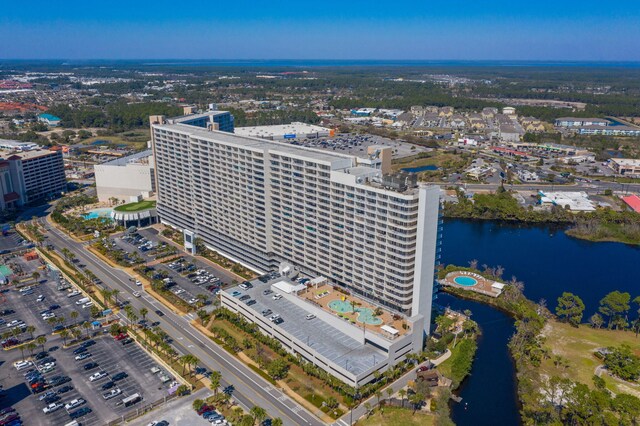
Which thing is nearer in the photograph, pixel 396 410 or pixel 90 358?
pixel 396 410

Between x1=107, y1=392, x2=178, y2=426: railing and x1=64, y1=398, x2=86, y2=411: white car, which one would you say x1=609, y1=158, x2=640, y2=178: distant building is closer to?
x1=107, y1=392, x2=178, y2=426: railing

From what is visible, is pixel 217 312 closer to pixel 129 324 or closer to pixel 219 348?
pixel 219 348

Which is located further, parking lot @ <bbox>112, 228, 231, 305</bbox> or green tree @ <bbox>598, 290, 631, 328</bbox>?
parking lot @ <bbox>112, 228, 231, 305</bbox>

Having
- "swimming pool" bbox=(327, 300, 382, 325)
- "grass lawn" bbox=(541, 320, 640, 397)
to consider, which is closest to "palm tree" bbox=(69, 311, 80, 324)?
"swimming pool" bbox=(327, 300, 382, 325)

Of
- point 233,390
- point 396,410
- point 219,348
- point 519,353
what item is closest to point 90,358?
point 219,348

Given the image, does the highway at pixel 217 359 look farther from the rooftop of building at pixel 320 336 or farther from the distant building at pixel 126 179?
the distant building at pixel 126 179

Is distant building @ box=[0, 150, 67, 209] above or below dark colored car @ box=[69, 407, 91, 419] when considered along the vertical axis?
above

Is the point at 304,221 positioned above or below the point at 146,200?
above

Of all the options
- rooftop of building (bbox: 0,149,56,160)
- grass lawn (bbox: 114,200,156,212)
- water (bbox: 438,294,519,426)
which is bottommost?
water (bbox: 438,294,519,426)
